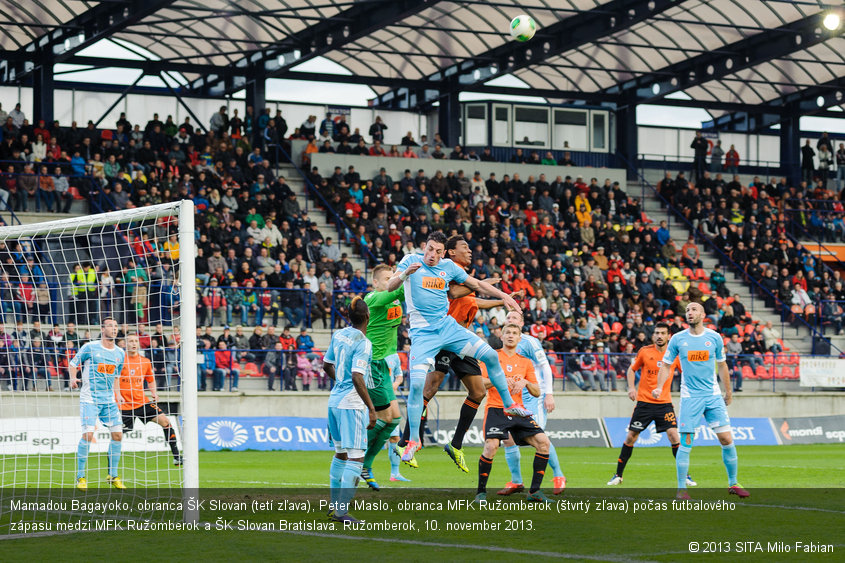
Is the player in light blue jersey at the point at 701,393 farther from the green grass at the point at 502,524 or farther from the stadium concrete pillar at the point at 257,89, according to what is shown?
the stadium concrete pillar at the point at 257,89

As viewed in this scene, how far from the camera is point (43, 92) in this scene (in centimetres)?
3675

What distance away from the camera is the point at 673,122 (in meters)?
47.5

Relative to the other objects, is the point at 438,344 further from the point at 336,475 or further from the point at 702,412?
the point at 702,412

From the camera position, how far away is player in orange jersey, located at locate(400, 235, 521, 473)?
1262 centimetres

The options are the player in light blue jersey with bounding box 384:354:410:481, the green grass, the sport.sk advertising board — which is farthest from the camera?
the sport.sk advertising board

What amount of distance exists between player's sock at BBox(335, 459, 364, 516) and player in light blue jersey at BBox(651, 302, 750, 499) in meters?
4.55

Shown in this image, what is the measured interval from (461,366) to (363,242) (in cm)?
2039

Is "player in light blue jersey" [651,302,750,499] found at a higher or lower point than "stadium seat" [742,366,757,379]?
higher

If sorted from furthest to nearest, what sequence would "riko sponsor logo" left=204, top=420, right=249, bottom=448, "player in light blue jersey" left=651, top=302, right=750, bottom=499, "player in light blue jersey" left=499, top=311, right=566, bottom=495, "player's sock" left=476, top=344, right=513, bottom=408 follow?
"riko sponsor logo" left=204, top=420, right=249, bottom=448
"player in light blue jersey" left=651, top=302, right=750, bottom=499
"player in light blue jersey" left=499, top=311, right=566, bottom=495
"player's sock" left=476, top=344, right=513, bottom=408

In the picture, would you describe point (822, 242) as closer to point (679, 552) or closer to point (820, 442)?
point (820, 442)

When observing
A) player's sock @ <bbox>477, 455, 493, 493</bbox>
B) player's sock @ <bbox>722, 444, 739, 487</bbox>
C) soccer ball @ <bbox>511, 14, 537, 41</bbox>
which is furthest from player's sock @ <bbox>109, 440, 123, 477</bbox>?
soccer ball @ <bbox>511, 14, 537, 41</bbox>

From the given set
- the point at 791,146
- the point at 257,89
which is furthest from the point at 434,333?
the point at 791,146

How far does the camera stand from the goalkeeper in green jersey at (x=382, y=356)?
12.9 metres

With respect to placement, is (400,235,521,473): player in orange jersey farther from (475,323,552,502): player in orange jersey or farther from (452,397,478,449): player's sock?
(475,323,552,502): player in orange jersey
